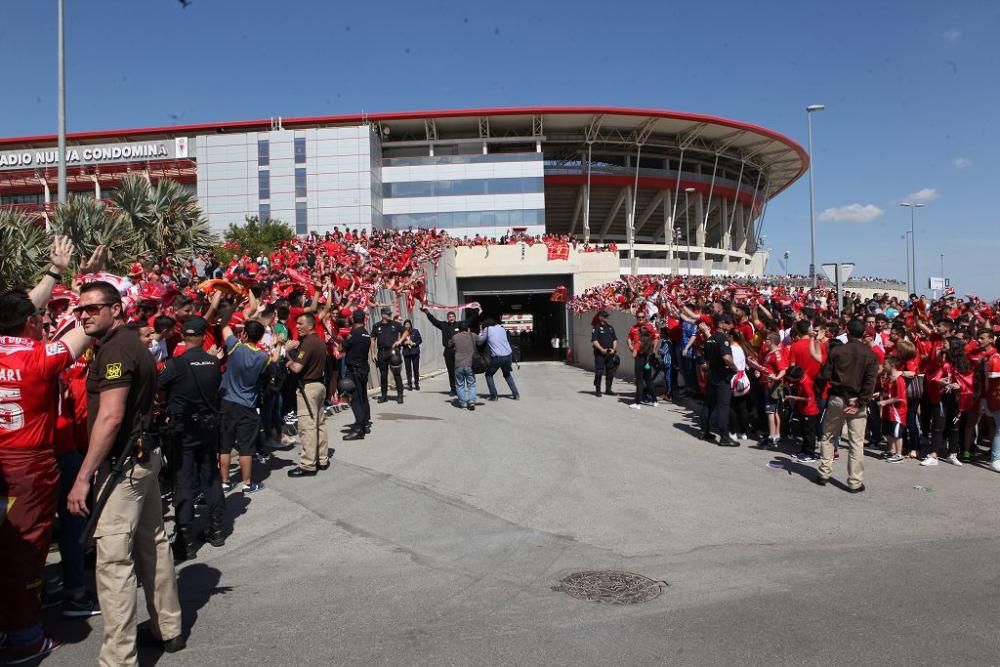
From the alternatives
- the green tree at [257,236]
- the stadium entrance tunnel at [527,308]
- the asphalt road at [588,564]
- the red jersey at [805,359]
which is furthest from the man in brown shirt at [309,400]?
→ the green tree at [257,236]

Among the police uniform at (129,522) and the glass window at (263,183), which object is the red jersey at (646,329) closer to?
the police uniform at (129,522)

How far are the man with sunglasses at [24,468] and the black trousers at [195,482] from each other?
169 cm

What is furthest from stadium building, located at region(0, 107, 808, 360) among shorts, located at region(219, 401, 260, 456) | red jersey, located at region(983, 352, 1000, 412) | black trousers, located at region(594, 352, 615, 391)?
shorts, located at region(219, 401, 260, 456)

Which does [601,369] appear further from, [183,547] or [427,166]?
[427,166]

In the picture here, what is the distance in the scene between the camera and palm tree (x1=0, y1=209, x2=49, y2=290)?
13.2 meters

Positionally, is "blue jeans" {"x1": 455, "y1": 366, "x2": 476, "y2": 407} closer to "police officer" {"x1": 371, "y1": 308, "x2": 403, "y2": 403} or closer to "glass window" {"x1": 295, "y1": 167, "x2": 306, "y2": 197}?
"police officer" {"x1": 371, "y1": 308, "x2": 403, "y2": 403}

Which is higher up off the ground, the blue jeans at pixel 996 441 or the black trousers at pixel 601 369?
the black trousers at pixel 601 369

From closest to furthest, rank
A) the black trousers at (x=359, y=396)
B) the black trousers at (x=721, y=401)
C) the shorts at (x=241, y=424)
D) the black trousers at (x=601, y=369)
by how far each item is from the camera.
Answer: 1. the shorts at (x=241, y=424)
2. the black trousers at (x=721, y=401)
3. the black trousers at (x=359, y=396)
4. the black trousers at (x=601, y=369)

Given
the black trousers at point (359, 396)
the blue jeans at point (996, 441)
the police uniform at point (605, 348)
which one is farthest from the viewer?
the police uniform at point (605, 348)

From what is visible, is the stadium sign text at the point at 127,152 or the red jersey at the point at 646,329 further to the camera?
the stadium sign text at the point at 127,152

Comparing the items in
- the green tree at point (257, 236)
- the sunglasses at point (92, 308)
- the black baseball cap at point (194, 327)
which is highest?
the green tree at point (257, 236)

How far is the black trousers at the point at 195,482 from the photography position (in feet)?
18.2

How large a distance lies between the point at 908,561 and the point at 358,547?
14.1 feet

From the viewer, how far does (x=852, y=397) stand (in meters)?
7.56
